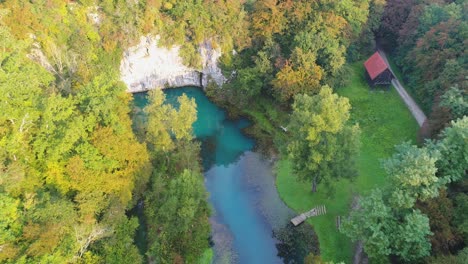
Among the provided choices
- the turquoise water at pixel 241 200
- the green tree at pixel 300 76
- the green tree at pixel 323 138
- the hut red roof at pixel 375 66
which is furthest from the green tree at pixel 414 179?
the hut red roof at pixel 375 66

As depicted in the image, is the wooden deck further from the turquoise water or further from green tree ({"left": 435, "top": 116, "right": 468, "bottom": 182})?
green tree ({"left": 435, "top": 116, "right": 468, "bottom": 182})

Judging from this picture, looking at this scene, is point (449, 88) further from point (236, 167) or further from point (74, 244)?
point (74, 244)

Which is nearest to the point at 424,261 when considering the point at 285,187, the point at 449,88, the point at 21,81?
the point at 285,187

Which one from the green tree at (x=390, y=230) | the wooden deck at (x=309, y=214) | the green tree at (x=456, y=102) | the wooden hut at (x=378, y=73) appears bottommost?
the wooden deck at (x=309, y=214)

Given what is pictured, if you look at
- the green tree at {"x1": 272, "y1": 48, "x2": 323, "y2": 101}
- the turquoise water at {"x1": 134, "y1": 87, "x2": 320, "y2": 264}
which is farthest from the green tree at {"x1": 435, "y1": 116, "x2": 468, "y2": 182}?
the green tree at {"x1": 272, "y1": 48, "x2": 323, "y2": 101}

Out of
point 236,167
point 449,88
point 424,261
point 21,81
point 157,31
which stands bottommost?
point 424,261

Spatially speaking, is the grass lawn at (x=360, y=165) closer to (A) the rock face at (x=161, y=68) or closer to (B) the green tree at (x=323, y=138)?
(B) the green tree at (x=323, y=138)

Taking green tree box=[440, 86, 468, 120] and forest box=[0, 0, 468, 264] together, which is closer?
forest box=[0, 0, 468, 264]
